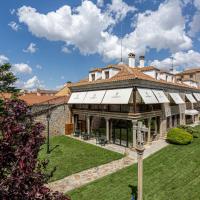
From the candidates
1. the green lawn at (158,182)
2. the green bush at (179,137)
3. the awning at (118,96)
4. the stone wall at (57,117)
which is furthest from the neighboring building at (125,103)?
the green lawn at (158,182)

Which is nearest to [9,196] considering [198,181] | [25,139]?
[25,139]

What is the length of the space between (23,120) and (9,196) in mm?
2072

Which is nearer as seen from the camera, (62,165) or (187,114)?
(62,165)

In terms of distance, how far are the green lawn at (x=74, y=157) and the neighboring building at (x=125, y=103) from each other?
330 cm

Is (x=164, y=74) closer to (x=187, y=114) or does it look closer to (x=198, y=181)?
(x=187, y=114)

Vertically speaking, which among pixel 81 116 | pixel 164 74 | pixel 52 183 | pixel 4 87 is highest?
pixel 164 74

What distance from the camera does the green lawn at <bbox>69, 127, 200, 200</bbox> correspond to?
11.9m

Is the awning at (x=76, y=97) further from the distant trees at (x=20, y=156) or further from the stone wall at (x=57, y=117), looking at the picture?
the distant trees at (x=20, y=156)

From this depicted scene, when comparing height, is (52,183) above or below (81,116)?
below

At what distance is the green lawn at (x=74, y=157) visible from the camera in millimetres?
16547

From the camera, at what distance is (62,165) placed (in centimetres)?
1731

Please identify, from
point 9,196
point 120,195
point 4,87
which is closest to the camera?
point 9,196

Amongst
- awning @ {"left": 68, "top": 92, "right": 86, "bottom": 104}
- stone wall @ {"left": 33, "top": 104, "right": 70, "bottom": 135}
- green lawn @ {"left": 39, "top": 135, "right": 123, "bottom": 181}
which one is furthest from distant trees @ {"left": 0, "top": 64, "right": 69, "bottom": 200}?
stone wall @ {"left": 33, "top": 104, "right": 70, "bottom": 135}

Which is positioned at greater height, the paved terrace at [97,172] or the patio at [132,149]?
the patio at [132,149]
